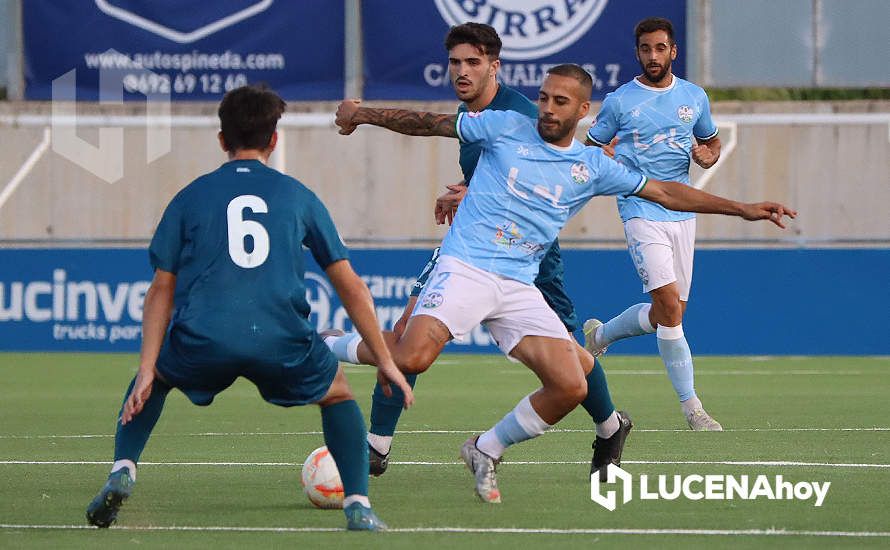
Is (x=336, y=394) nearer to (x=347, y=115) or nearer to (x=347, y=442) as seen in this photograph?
(x=347, y=442)

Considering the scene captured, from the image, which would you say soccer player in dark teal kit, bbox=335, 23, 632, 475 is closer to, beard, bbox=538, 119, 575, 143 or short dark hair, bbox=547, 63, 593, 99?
beard, bbox=538, 119, 575, 143

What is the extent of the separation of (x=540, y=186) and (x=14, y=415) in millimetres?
5346

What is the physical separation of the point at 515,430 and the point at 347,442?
1.27 meters

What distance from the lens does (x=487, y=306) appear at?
765 cm

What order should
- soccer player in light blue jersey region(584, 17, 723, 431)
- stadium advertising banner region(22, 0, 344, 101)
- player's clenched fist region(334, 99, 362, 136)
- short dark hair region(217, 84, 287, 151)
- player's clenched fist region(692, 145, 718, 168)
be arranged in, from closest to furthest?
short dark hair region(217, 84, 287, 151) < player's clenched fist region(334, 99, 362, 136) < player's clenched fist region(692, 145, 718, 168) < soccer player in light blue jersey region(584, 17, 723, 431) < stadium advertising banner region(22, 0, 344, 101)

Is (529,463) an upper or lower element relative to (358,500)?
lower

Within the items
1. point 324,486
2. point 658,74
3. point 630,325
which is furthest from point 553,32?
point 324,486

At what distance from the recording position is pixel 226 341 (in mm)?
6227

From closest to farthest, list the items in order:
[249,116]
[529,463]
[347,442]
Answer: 1. [249,116]
2. [347,442]
3. [529,463]

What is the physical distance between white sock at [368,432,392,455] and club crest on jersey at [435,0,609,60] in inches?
504

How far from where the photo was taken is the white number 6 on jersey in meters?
6.23

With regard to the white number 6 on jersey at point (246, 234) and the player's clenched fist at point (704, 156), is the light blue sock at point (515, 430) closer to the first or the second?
the white number 6 on jersey at point (246, 234)

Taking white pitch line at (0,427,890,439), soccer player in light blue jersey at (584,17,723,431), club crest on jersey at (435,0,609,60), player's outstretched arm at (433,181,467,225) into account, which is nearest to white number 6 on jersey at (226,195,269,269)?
player's outstretched arm at (433,181,467,225)

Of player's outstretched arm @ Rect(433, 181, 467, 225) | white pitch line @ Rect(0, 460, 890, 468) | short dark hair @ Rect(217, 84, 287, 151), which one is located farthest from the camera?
white pitch line @ Rect(0, 460, 890, 468)
